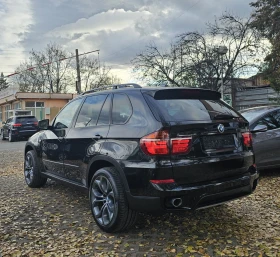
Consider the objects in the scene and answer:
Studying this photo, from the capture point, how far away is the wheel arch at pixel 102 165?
3.57 meters

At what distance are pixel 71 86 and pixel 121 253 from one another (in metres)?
44.8

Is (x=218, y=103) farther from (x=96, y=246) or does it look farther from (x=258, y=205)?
(x=96, y=246)

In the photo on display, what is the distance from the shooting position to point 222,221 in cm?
414

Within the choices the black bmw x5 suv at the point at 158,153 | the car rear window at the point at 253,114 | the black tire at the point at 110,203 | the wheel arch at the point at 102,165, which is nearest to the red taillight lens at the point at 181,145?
the black bmw x5 suv at the point at 158,153

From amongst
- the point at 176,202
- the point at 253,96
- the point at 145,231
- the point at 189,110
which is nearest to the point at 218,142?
the point at 189,110

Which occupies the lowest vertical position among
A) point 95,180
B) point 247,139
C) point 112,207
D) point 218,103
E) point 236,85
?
point 112,207

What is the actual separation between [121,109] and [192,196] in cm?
139

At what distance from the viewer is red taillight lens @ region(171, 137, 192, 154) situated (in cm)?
328

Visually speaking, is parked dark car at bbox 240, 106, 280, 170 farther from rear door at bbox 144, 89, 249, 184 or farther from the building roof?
the building roof

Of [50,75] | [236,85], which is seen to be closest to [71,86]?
[50,75]

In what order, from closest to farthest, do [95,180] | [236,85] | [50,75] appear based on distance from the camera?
[95,180] < [236,85] < [50,75]

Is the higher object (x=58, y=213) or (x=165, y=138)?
(x=165, y=138)

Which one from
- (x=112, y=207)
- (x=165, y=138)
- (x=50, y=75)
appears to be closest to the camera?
(x=165, y=138)

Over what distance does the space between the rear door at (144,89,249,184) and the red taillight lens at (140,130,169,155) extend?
0.24 ft
